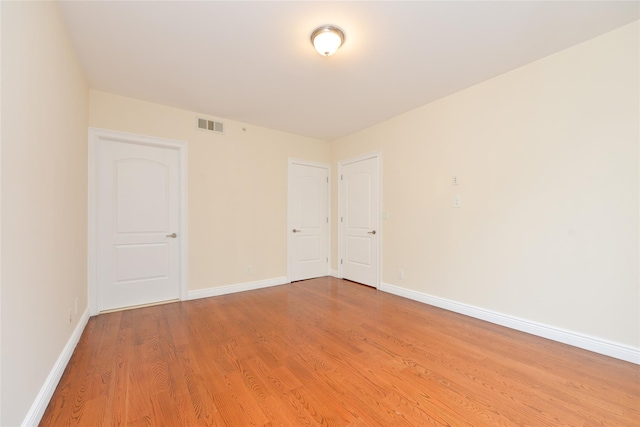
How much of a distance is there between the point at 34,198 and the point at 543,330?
3.95m

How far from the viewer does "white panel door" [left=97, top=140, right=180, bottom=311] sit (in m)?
3.11

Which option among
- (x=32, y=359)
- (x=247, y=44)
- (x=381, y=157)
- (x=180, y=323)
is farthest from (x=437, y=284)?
(x=32, y=359)

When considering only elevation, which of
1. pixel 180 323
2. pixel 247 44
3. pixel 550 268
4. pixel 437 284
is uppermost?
pixel 247 44

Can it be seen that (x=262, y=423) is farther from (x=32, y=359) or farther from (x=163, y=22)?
(x=163, y=22)

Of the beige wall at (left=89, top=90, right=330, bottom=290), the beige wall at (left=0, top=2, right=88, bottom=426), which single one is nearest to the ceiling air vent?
the beige wall at (left=89, top=90, right=330, bottom=290)

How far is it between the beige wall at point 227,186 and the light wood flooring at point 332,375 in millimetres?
1114

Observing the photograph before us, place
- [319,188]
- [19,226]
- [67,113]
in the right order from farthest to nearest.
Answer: [319,188] < [67,113] < [19,226]

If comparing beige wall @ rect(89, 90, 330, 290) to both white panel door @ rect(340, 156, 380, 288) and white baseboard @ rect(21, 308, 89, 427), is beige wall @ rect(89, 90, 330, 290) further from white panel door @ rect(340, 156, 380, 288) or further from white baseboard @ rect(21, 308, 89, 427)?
white baseboard @ rect(21, 308, 89, 427)

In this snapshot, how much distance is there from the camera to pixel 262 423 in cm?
144

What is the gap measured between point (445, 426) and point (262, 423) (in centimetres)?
99

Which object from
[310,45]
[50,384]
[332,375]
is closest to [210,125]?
[310,45]

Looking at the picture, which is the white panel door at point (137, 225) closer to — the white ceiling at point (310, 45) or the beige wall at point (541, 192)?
the white ceiling at point (310, 45)

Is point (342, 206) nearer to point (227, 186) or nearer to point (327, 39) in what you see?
point (227, 186)

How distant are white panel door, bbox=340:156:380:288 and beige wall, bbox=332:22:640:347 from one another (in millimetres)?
718
